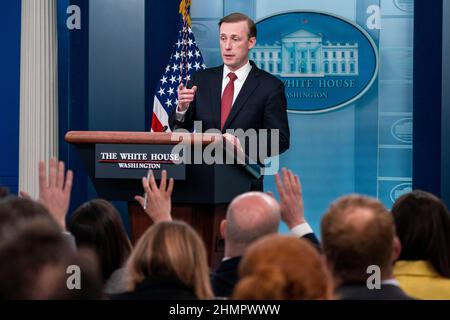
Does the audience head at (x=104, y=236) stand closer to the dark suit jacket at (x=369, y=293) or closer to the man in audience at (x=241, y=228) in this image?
the man in audience at (x=241, y=228)

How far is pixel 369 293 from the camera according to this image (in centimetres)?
240

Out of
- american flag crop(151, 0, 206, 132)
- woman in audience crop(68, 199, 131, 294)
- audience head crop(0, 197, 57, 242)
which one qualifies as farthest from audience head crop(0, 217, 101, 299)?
american flag crop(151, 0, 206, 132)

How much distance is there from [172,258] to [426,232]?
1.07m

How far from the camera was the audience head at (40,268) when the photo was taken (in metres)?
1.66

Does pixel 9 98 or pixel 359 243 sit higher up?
pixel 9 98

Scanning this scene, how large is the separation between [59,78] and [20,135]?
25.7 inches

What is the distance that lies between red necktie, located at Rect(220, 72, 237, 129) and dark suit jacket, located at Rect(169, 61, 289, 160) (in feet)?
0.10

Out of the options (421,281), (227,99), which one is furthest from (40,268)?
(227,99)

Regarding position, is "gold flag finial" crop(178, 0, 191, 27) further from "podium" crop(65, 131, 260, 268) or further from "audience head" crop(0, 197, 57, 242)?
"audience head" crop(0, 197, 57, 242)

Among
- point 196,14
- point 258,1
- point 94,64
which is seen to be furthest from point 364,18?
point 94,64

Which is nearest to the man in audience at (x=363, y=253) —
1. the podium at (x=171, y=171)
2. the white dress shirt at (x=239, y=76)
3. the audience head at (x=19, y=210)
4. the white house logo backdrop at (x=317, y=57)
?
the audience head at (x=19, y=210)

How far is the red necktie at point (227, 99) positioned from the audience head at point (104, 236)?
210cm

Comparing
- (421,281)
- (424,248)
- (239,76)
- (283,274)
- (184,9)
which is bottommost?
(421,281)

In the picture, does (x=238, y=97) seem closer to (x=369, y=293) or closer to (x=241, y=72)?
(x=241, y=72)
